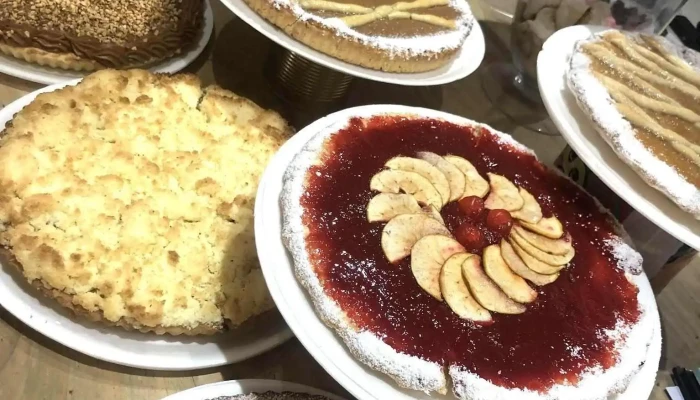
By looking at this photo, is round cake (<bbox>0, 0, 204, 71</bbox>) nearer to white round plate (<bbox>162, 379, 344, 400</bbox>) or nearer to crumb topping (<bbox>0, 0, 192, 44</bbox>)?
crumb topping (<bbox>0, 0, 192, 44</bbox>)

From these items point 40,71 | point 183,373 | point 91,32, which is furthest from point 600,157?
point 40,71

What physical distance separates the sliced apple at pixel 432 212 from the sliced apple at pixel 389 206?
14mm

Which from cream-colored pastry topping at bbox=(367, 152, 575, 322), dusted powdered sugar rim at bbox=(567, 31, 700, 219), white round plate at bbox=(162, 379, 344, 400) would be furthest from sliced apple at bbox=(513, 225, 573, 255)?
white round plate at bbox=(162, 379, 344, 400)

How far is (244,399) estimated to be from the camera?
1.28 meters

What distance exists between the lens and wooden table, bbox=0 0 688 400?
51.5 inches

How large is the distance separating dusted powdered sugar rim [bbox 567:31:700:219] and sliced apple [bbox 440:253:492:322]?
0.49 m

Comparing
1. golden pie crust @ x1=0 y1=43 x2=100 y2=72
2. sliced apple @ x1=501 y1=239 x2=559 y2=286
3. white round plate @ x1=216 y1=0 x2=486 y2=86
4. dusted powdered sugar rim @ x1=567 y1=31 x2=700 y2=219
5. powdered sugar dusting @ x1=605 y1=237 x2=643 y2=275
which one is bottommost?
golden pie crust @ x1=0 y1=43 x2=100 y2=72

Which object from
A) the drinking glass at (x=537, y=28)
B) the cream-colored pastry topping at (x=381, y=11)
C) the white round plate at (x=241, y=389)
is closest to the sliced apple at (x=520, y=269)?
the white round plate at (x=241, y=389)

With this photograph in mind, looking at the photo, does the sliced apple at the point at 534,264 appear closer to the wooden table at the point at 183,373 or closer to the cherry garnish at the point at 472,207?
the cherry garnish at the point at 472,207

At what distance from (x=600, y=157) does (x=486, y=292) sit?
0.47m

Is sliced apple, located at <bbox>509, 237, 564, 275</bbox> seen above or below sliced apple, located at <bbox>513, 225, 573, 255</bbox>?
below

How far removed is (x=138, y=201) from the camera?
144cm

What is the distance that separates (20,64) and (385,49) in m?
1.06

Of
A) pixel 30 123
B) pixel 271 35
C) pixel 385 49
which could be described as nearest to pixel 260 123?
pixel 271 35
